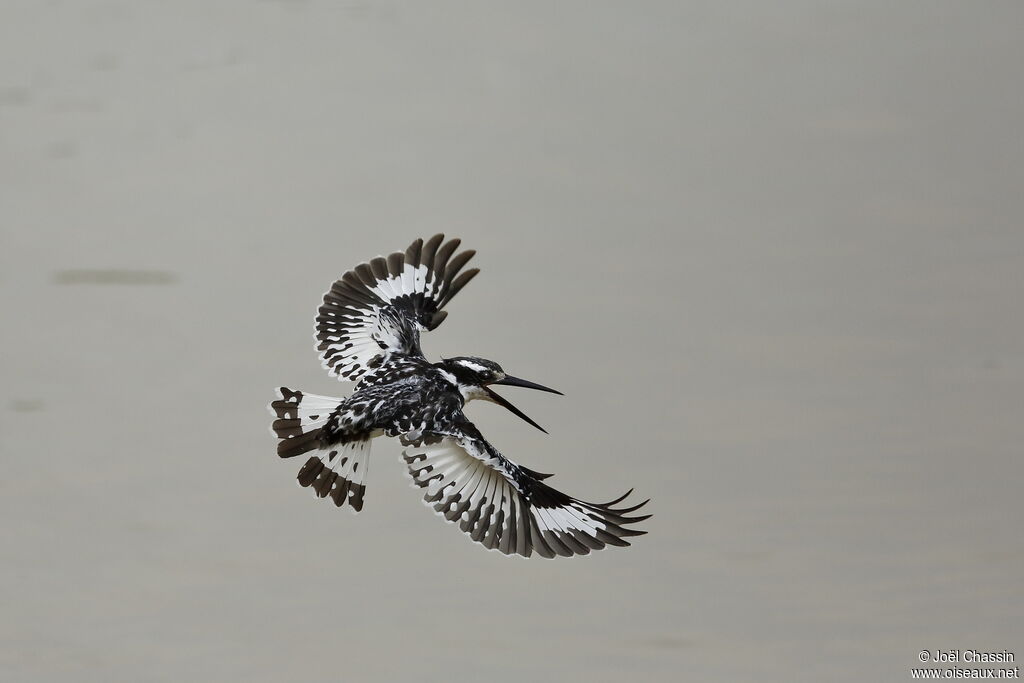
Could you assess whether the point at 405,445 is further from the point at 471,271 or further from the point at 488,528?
the point at 471,271

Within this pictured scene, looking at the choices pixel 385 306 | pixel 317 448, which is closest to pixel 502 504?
pixel 317 448

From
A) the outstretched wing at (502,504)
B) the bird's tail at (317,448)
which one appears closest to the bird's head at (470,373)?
the outstretched wing at (502,504)

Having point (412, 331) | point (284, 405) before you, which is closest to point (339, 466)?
point (284, 405)

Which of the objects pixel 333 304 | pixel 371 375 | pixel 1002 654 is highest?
pixel 333 304

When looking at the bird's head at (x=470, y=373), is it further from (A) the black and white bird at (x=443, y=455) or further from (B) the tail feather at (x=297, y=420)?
(B) the tail feather at (x=297, y=420)

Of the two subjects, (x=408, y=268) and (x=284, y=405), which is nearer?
(x=284, y=405)

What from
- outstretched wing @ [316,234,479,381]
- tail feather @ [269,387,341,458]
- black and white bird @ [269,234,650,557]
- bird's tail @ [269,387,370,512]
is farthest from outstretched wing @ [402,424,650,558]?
outstretched wing @ [316,234,479,381]

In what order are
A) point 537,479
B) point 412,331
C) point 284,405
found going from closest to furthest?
point 537,479, point 284,405, point 412,331
